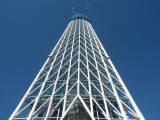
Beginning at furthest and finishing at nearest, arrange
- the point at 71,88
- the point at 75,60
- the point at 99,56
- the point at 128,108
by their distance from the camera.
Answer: the point at 99,56
the point at 75,60
the point at 71,88
the point at 128,108

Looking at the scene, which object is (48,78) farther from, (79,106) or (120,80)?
(120,80)

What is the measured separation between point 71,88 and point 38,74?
33.4ft

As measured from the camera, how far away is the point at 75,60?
29672 millimetres

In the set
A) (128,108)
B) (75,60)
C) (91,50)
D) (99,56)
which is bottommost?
(128,108)

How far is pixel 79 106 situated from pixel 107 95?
19.6 feet

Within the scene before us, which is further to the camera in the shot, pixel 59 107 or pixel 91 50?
pixel 91 50

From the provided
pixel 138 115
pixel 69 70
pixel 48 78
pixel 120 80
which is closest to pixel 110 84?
pixel 120 80

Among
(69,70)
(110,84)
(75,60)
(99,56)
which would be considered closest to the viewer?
(110,84)

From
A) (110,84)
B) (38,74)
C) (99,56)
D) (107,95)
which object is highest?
(99,56)

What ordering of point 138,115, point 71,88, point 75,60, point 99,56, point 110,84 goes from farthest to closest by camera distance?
point 99,56
point 75,60
point 110,84
point 71,88
point 138,115

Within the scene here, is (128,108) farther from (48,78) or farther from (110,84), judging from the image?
(48,78)

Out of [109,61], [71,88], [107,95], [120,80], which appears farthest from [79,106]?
[109,61]

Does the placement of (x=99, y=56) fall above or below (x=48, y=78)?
above

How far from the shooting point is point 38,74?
26297 mm
